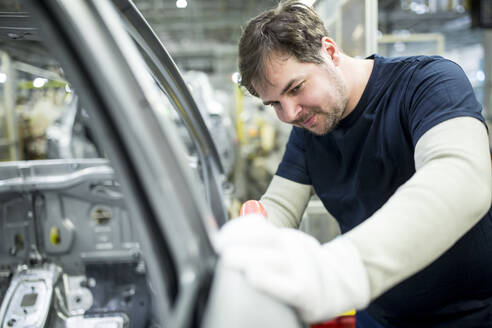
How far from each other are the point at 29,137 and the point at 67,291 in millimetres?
6436

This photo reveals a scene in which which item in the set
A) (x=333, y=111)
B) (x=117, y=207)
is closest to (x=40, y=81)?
(x=117, y=207)

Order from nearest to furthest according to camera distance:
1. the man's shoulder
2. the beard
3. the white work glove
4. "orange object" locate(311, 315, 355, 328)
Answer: the white work glove, the man's shoulder, the beard, "orange object" locate(311, 315, 355, 328)

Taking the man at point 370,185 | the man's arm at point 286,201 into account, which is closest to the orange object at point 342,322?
the man at point 370,185

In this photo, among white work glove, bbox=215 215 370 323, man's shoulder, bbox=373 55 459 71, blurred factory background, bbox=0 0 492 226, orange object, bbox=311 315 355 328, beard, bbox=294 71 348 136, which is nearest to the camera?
white work glove, bbox=215 215 370 323

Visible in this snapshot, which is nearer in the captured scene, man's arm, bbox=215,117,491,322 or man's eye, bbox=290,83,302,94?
man's arm, bbox=215,117,491,322

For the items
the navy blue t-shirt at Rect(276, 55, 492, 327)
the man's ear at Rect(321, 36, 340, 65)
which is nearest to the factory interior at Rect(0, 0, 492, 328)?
the navy blue t-shirt at Rect(276, 55, 492, 327)

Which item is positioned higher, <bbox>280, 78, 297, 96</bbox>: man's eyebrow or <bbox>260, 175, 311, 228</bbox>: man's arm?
<bbox>280, 78, 297, 96</bbox>: man's eyebrow

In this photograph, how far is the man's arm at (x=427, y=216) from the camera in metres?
0.61

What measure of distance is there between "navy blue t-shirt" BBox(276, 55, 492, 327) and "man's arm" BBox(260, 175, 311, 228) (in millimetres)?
79

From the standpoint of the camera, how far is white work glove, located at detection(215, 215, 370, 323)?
1.73ft

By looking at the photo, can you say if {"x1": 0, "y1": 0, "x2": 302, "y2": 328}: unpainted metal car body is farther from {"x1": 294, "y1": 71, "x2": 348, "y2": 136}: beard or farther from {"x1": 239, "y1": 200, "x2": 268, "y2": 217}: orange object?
{"x1": 294, "y1": 71, "x2": 348, "y2": 136}: beard

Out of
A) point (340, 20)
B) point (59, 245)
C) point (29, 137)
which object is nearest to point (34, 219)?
point (59, 245)

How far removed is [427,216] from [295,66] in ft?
1.78

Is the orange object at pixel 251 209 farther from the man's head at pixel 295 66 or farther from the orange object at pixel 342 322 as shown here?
the orange object at pixel 342 322
